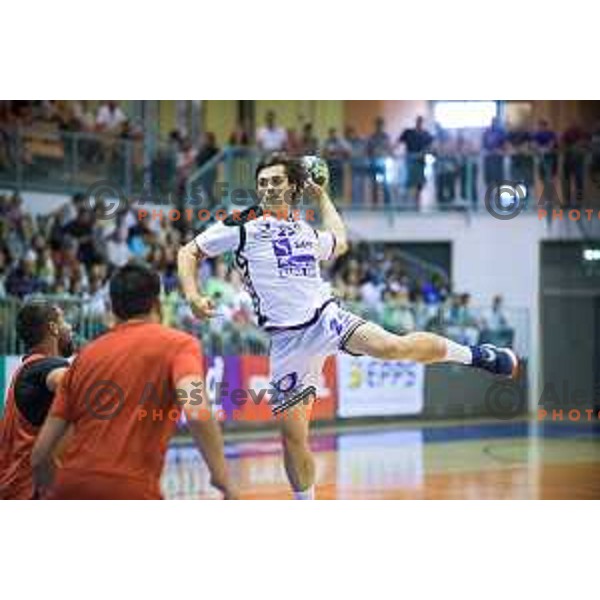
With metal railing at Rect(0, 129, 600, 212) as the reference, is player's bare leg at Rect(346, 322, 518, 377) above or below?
below

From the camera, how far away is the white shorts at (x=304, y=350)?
9.21m

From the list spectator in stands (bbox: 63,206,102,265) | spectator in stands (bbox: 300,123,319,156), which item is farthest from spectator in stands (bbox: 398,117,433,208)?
spectator in stands (bbox: 63,206,102,265)

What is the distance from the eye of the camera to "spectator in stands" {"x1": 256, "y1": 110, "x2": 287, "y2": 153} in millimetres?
15948

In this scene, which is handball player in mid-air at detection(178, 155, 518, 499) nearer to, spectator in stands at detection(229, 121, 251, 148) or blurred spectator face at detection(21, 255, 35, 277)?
blurred spectator face at detection(21, 255, 35, 277)

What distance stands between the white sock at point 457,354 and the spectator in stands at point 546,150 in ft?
17.5

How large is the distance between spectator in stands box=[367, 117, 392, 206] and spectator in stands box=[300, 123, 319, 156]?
2.11ft

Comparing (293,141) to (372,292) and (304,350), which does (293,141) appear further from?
(304,350)

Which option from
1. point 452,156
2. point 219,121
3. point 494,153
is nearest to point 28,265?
point 219,121

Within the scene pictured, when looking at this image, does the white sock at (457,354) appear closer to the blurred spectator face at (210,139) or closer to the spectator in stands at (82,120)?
the spectator in stands at (82,120)

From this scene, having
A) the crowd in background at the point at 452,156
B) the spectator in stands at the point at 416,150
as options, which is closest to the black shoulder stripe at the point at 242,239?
the crowd in background at the point at 452,156

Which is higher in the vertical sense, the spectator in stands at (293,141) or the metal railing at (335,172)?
the spectator in stands at (293,141)
